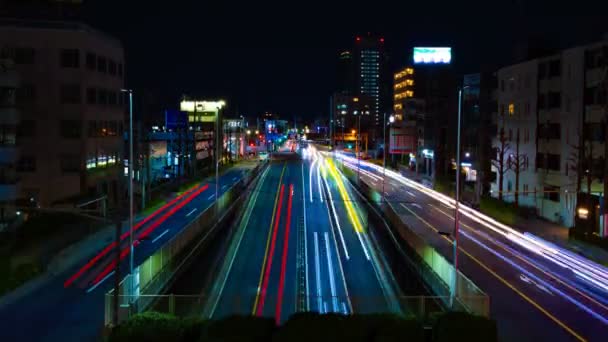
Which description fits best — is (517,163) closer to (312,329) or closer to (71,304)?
(71,304)

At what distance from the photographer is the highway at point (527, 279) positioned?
20.5m

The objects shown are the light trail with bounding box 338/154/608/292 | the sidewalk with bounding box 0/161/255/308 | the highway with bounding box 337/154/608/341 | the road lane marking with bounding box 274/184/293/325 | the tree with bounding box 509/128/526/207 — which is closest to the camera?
the highway with bounding box 337/154/608/341

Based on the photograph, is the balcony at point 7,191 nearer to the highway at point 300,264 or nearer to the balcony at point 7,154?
the balcony at point 7,154

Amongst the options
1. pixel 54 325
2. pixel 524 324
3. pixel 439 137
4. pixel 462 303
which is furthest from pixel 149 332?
pixel 439 137

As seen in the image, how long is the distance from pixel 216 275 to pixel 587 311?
14631 mm

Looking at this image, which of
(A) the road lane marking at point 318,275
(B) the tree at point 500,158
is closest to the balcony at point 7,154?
(A) the road lane marking at point 318,275

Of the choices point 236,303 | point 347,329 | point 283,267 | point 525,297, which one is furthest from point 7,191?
point 347,329

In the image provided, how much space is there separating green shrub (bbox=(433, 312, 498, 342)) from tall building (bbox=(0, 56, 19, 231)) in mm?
28540

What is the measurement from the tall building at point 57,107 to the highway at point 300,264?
42.3 ft

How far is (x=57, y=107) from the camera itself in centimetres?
4778

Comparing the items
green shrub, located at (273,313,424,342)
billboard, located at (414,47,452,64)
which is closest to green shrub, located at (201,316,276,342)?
green shrub, located at (273,313,424,342)

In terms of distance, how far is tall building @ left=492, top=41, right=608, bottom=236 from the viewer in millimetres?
41053

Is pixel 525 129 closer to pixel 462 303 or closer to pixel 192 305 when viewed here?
pixel 462 303

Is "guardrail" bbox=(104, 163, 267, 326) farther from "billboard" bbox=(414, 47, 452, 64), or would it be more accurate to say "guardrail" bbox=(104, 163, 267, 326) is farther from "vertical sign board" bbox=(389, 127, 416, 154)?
"billboard" bbox=(414, 47, 452, 64)
